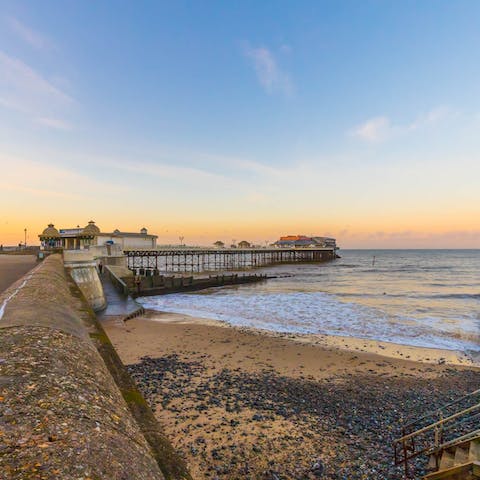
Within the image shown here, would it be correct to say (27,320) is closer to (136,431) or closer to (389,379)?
(136,431)

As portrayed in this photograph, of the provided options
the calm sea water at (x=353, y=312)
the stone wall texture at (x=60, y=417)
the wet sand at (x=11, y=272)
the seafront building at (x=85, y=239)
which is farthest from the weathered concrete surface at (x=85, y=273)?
the stone wall texture at (x=60, y=417)

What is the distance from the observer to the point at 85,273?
18156mm

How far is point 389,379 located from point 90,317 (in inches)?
352

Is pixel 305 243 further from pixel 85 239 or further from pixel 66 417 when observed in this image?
pixel 66 417

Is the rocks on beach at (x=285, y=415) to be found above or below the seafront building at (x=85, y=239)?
below

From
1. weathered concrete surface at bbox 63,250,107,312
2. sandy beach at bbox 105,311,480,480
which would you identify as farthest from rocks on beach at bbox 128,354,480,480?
weathered concrete surface at bbox 63,250,107,312

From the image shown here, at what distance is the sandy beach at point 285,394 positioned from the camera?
6.09 metres

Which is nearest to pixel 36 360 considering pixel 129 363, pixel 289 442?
pixel 289 442

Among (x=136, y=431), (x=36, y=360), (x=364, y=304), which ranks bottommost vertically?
(x=364, y=304)

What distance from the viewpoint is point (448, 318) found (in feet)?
71.5

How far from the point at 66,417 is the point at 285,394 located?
24.3 ft

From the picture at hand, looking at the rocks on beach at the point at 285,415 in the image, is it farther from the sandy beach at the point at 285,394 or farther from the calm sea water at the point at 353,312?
the calm sea water at the point at 353,312

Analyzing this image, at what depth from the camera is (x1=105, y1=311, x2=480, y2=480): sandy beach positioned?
6086mm

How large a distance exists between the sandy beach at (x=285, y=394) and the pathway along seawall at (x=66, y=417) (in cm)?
307
